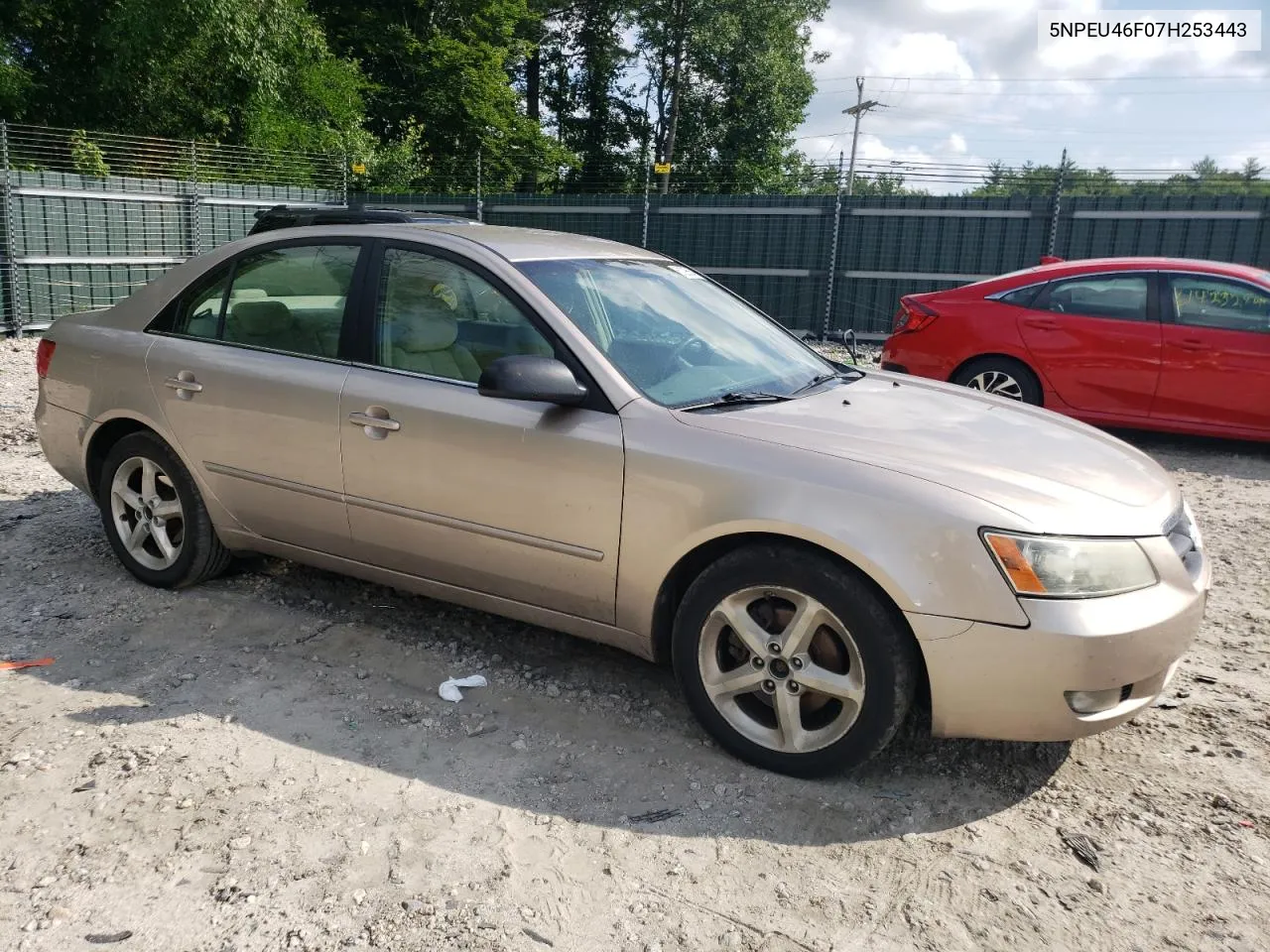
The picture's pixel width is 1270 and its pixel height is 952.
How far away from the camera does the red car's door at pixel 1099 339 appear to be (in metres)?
7.59

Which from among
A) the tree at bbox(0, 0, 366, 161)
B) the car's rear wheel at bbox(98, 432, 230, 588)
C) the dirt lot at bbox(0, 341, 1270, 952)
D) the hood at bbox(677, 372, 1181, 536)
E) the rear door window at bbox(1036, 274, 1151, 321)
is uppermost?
the tree at bbox(0, 0, 366, 161)

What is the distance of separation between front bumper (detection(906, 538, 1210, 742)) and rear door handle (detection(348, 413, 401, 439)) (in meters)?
1.94

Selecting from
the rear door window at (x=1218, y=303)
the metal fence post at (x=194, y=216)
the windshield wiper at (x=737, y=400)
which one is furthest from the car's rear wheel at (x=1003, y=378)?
the metal fence post at (x=194, y=216)

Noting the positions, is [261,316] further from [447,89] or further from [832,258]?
[447,89]

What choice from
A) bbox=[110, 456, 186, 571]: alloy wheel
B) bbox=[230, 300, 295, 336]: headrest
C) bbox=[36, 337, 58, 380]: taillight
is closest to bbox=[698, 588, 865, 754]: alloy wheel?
bbox=[230, 300, 295, 336]: headrest

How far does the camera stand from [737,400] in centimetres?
337

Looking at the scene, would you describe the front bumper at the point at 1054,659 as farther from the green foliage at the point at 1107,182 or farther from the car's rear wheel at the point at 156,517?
the green foliage at the point at 1107,182

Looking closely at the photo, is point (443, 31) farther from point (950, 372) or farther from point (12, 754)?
point (12, 754)

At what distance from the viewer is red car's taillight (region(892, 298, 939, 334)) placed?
827 cm

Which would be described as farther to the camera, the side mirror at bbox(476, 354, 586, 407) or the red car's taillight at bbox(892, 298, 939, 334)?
the red car's taillight at bbox(892, 298, 939, 334)

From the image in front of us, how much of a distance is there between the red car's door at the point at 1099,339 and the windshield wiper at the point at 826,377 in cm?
421

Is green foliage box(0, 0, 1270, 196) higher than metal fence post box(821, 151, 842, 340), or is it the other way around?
green foliage box(0, 0, 1270, 196)

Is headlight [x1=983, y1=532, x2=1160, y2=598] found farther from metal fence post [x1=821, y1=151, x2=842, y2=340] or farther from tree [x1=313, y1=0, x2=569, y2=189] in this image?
tree [x1=313, y1=0, x2=569, y2=189]

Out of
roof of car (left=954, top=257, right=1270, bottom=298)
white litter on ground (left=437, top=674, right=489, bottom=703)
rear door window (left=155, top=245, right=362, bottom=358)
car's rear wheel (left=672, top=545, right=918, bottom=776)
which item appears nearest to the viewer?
car's rear wheel (left=672, top=545, right=918, bottom=776)
